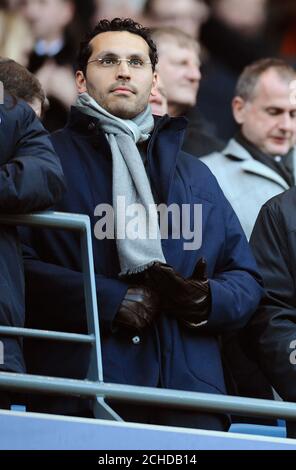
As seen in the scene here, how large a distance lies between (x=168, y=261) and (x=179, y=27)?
3119 mm

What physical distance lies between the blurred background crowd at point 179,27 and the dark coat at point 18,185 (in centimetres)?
268

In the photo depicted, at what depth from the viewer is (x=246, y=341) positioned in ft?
19.6

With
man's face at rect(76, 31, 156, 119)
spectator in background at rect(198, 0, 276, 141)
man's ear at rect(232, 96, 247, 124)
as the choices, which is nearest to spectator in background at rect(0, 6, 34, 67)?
spectator in background at rect(198, 0, 276, 141)

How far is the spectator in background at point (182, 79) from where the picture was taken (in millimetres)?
7391

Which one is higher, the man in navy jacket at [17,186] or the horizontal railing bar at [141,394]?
the man in navy jacket at [17,186]

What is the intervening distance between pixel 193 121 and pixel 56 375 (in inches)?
97.5

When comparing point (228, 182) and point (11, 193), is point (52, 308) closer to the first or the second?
point (11, 193)

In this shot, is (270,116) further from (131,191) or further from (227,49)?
(131,191)

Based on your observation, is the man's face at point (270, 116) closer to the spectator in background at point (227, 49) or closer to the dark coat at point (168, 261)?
the spectator in background at point (227, 49)

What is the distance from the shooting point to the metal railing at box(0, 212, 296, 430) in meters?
5.00

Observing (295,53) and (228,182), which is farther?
(295,53)

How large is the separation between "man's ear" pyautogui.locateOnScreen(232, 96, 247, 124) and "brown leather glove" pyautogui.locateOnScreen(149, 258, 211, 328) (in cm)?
203

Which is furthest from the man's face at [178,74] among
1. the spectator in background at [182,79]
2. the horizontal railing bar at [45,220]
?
the horizontal railing bar at [45,220]
